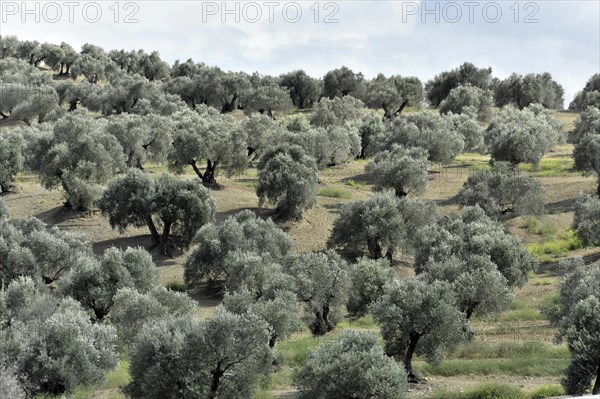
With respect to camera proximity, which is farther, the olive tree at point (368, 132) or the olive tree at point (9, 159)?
the olive tree at point (368, 132)

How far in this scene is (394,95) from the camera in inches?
4840

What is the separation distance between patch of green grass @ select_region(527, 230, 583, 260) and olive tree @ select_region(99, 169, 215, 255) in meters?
25.4

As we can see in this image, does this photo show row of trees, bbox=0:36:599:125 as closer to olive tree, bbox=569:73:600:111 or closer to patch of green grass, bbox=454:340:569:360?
olive tree, bbox=569:73:600:111

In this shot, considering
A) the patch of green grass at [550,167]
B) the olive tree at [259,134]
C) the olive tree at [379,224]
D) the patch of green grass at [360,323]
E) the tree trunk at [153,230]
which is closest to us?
the patch of green grass at [360,323]

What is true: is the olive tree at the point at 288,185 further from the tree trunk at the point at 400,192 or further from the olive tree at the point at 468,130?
the olive tree at the point at 468,130

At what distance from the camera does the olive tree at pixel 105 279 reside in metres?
36.8

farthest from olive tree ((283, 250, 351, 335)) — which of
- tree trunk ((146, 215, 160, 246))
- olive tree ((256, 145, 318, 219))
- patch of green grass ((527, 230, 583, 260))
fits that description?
olive tree ((256, 145, 318, 219))

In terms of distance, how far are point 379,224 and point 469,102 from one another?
69457mm

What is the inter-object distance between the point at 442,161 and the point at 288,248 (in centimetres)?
3497

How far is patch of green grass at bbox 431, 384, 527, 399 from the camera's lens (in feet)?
77.7

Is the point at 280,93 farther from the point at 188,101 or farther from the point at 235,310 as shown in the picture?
the point at 235,310

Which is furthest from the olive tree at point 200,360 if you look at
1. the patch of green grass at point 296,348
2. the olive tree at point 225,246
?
the olive tree at point 225,246

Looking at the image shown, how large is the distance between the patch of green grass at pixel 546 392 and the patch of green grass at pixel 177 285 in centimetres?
2717

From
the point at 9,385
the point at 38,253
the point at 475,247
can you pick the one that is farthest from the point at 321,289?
the point at 38,253
